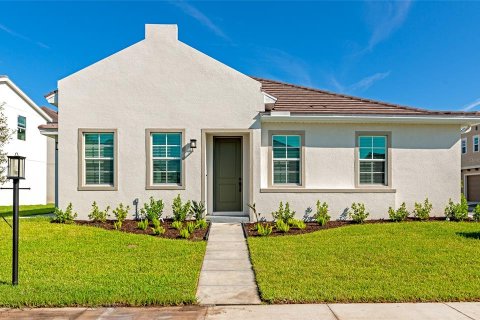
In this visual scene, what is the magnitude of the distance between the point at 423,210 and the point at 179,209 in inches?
301

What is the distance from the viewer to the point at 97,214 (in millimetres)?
9867

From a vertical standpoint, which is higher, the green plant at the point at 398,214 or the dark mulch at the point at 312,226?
the green plant at the point at 398,214

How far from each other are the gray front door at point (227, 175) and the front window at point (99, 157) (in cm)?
324

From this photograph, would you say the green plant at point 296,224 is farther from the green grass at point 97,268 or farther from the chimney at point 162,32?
the chimney at point 162,32

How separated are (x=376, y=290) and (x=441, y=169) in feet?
26.0

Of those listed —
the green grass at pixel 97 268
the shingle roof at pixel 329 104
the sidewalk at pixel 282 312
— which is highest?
the shingle roof at pixel 329 104

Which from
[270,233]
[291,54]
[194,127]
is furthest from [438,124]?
[194,127]

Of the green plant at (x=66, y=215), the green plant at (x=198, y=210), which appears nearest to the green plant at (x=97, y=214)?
the green plant at (x=66, y=215)

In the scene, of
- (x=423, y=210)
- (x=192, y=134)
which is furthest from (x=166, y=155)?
(x=423, y=210)

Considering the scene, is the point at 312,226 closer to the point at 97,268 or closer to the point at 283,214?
the point at 283,214

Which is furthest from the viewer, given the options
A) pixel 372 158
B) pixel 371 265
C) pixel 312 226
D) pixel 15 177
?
pixel 372 158

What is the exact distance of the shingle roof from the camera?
1058cm

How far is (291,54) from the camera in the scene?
1327 cm

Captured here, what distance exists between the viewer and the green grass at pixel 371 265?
454 centimetres
